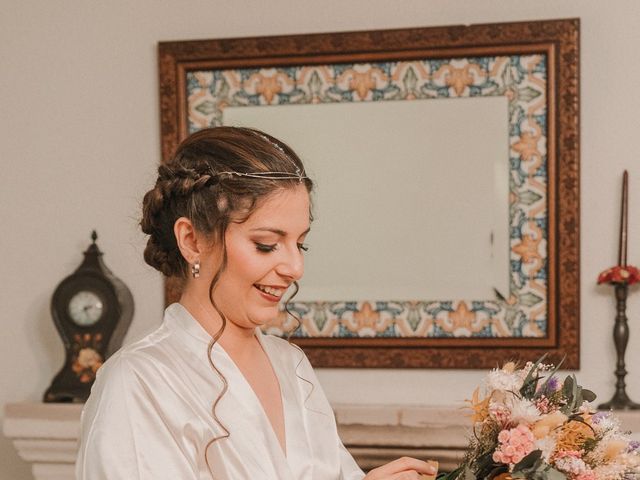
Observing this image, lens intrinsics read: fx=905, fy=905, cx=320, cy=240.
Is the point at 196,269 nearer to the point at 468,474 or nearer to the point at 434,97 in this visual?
the point at 468,474

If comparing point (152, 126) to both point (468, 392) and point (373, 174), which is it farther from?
point (468, 392)

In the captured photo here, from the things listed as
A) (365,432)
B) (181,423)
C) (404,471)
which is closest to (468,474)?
(404,471)

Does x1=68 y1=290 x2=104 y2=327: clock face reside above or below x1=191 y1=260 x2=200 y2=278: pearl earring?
below

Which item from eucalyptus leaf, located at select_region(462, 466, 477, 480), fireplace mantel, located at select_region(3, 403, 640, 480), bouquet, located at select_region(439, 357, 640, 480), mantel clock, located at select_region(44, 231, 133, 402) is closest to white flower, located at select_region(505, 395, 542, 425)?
bouquet, located at select_region(439, 357, 640, 480)

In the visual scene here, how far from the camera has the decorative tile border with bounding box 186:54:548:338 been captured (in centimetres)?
298

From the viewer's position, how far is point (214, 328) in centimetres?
167

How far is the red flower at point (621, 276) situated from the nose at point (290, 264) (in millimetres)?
1586

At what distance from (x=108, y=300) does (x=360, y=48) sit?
122 centimetres

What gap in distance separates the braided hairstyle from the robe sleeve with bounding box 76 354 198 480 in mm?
256

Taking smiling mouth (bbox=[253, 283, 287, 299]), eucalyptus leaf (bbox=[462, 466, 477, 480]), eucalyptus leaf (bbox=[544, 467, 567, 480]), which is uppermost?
smiling mouth (bbox=[253, 283, 287, 299])

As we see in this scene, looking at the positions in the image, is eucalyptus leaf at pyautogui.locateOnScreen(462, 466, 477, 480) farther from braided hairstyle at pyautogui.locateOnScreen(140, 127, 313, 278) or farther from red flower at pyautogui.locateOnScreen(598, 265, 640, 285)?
red flower at pyautogui.locateOnScreen(598, 265, 640, 285)

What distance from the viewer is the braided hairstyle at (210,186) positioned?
158 centimetres

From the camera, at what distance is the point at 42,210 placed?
331 centimetres

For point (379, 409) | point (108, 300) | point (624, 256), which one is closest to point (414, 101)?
point (624, 256)
